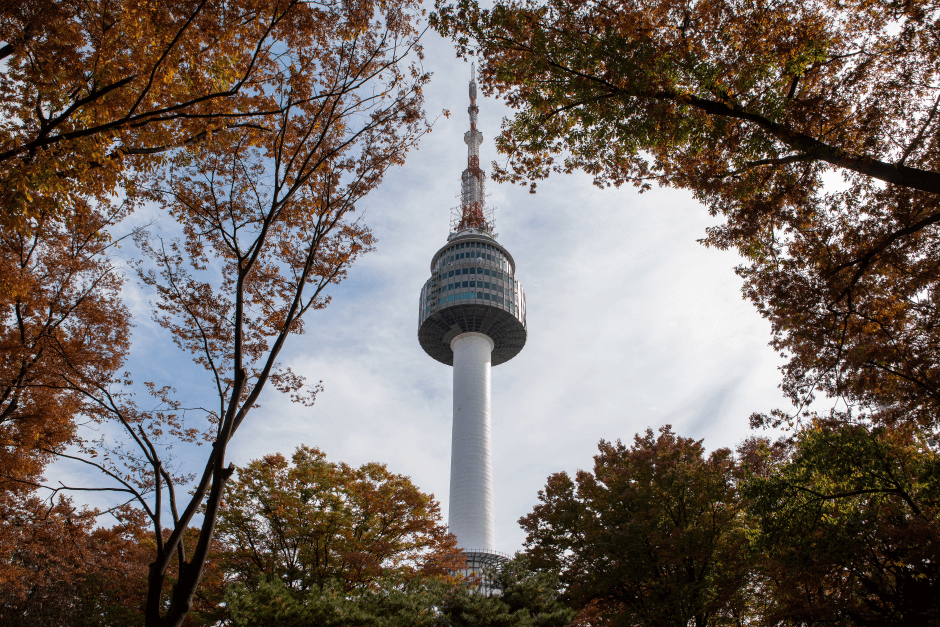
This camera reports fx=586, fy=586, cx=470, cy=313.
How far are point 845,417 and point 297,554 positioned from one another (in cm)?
1686

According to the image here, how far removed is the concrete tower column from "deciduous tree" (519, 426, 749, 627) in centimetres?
4215

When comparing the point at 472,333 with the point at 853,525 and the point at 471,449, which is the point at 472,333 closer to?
the point at 471,449

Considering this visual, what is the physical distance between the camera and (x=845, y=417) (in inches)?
416

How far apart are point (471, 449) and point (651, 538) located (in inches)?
1918

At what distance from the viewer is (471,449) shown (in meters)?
64.8

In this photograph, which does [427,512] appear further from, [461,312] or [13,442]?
[461,312]

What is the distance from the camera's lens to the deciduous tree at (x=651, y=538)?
16.0 meters

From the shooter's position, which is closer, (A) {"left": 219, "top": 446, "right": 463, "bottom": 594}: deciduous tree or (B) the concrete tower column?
(A) {"left": 219, "top": 446, "right": 463, "bottom": 594}: deciduous tree

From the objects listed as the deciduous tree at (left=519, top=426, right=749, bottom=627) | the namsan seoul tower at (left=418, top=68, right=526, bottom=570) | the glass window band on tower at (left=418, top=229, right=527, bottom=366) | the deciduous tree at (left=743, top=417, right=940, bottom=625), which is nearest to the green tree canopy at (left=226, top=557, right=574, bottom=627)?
the deciduous tree at (left=519, top=426, right=749, bottom=627)

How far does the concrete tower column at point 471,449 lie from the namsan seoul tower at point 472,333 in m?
0.10

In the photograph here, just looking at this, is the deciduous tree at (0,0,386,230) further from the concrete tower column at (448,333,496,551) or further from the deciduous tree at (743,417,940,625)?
the concrete tower column at (448,333,496,551)

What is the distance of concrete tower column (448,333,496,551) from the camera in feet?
201

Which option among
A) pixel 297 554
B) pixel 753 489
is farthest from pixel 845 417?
pixel 297 554

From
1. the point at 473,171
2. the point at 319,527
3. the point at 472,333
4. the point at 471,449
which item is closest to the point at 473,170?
the point at 473,171
